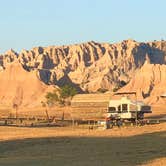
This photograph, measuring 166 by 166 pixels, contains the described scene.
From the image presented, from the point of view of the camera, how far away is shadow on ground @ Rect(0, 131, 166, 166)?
21203 millimetres

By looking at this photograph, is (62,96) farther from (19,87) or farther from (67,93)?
(19,87)

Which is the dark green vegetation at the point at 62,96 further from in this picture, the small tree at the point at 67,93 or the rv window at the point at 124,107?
the rv window at the point at 124,107

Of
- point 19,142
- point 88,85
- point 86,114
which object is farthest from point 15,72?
point 19,142

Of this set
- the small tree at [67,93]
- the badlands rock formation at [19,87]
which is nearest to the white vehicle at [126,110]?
the small tree at [67,93]

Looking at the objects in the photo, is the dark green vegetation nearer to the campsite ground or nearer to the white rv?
the white rv

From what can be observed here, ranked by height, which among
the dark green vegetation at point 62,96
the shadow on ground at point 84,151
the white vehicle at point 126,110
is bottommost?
the shadow on ground at point 84,151

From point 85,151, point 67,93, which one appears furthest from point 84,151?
point 67,93

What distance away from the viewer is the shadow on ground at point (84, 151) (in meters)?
21.2

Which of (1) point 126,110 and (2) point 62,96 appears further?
(2) point 62,96

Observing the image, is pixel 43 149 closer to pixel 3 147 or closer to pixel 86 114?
pixel 3 147

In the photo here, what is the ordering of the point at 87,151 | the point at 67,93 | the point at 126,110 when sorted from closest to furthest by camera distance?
the point at 87,151
the point at 126,110
the point at 67,93

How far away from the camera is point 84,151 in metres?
25.2

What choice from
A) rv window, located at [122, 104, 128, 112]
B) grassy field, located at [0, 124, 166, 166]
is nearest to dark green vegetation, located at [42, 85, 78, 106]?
rv window, located at [122, 104, 128, 112]

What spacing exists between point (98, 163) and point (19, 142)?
11.5m
